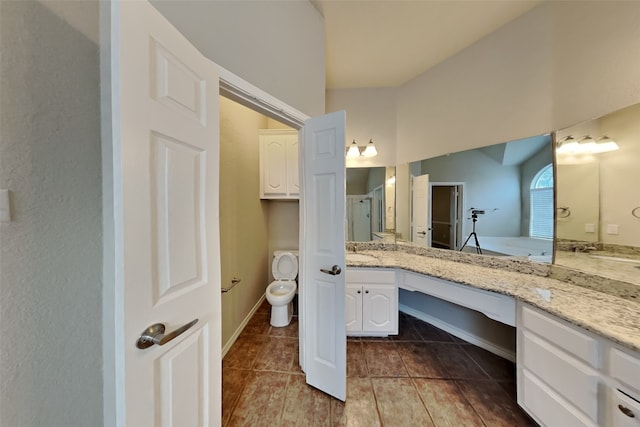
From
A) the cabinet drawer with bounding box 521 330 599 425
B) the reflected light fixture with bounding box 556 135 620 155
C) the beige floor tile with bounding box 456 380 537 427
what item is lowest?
the beige floor tile with bounding box 456 380 537 427

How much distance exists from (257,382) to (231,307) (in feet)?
2.41

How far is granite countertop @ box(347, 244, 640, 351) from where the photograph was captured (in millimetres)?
1033

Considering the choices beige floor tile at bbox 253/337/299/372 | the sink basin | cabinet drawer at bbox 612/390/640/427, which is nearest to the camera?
cabinet drawer at bbox 612/390/640/427

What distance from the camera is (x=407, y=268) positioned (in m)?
2.03

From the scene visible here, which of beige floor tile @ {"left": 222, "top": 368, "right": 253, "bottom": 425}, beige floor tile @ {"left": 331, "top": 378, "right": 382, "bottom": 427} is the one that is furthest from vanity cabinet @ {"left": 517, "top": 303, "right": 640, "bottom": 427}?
beige floor tile @ {"left": 222, "top": 368, "right": 253, "bottom": 425}

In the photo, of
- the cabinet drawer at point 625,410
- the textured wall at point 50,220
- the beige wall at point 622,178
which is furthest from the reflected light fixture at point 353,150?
the cabinet drawer at point 625,410

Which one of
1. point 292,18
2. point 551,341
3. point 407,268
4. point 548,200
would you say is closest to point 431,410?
point 551,341

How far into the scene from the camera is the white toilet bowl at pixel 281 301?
7.85ft

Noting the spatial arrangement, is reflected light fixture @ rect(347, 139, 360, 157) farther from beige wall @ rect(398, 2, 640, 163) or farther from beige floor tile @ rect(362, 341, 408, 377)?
beige floor tile @ rect(362, 341, 408, 377)

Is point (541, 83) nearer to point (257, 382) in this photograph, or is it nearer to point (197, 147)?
point (197, 147)

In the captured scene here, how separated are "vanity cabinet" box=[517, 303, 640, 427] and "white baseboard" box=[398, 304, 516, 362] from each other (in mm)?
789

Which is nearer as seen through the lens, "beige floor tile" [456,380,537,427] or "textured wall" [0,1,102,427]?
"textured wall" [0,1,102,427]

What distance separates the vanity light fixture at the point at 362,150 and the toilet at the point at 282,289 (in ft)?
4.94

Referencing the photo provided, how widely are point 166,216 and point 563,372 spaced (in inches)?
79.1
